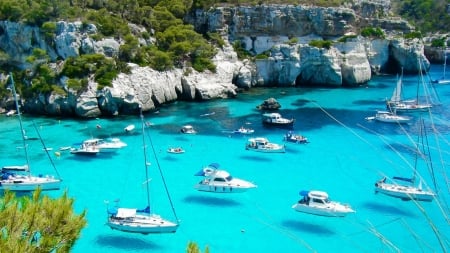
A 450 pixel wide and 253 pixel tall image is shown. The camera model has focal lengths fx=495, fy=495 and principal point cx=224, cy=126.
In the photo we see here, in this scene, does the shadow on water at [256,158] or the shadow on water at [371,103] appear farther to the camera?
the shadow on water at [371,103]

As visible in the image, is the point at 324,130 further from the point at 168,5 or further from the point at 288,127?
the point at 168,5

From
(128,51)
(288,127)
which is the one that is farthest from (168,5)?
(288,127)

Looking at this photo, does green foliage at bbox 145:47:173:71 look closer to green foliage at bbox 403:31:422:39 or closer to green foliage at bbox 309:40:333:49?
green foliage at bbox 309:40:333:49

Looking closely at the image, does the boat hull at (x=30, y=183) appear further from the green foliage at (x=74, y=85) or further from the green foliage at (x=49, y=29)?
the green foliage at (x=49, y=29)

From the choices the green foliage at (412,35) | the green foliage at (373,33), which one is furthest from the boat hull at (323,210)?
the green foliage at (412,35)

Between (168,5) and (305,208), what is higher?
(168,5)

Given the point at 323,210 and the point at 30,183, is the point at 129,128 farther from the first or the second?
the point at 323,210
